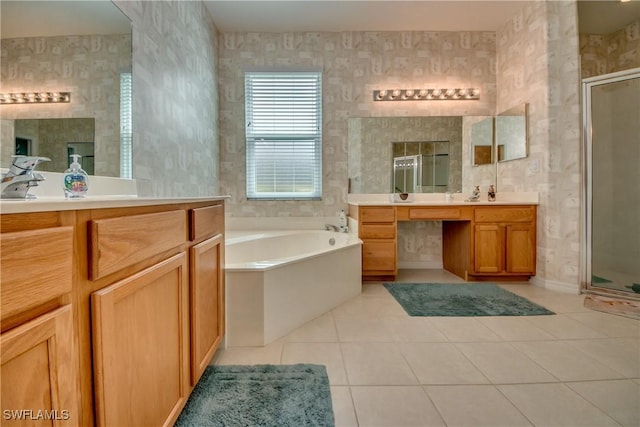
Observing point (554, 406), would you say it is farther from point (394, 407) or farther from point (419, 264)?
point (419, 264)

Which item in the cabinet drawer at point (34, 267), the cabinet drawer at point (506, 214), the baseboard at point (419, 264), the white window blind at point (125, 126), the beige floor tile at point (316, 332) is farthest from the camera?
the baseboard at point (419, 264)

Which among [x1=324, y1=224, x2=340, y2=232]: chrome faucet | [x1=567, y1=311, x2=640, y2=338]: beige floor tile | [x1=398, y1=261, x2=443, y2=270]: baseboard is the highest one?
[x1=324, y1=224, x2=340, y2=232]: chrome faucet

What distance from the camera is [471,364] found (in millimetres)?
1648

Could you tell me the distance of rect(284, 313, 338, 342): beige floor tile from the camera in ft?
6.35

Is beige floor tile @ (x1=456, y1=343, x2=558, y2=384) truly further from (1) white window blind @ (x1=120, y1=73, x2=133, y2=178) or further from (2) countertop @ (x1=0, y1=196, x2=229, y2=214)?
(1) white window blind @ (x1=120, y1=73, x2=133, y2=178)

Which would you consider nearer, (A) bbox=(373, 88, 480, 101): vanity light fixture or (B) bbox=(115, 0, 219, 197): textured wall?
(B) bbox=(115, 0, 219, 197): textured wall

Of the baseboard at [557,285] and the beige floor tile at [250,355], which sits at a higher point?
the baseboard at [557,285]

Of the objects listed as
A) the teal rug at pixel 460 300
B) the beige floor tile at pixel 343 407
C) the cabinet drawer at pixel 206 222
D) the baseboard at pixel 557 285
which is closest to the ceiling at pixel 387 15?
the cabinet drawer at pixel 206 222

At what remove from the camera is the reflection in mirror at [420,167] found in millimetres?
3658

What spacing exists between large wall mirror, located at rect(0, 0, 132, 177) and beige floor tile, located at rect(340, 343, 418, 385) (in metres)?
1.57

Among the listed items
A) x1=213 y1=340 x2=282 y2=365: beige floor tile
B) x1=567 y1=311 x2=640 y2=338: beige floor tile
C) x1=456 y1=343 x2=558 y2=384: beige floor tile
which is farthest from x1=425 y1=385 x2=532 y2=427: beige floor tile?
x1=567 y1=311 x2=640 y2=338: beige floor tile

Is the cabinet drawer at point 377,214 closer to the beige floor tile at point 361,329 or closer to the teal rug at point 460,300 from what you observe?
the teal rug at point 460,300

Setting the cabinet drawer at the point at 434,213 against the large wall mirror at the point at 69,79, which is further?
the cabinet drawer at the point at 434,213

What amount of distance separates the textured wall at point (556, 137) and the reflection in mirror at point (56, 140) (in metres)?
3.51
